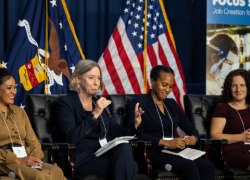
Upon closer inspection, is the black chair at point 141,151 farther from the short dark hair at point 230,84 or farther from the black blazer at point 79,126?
the short dark hair at point 230,84

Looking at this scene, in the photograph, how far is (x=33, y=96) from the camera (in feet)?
9.03

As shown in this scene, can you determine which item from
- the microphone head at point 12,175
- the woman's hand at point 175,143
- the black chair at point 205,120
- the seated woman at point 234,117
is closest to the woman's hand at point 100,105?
the woman's hand at point 175,143

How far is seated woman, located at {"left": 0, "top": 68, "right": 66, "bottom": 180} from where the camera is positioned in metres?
2.01

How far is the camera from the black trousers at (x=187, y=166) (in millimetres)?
2467

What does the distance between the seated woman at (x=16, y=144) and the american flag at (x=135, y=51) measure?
1701mm

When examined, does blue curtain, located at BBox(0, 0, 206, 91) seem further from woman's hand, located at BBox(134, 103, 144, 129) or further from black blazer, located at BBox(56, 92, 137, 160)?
woman's hand, located at BBox(134, 103, 144, 129)

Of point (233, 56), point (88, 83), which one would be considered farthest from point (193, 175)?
point (233, 56)

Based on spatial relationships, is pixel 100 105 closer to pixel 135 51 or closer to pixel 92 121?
pixel 92 121

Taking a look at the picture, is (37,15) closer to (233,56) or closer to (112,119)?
(112,119)

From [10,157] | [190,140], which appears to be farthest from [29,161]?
[190,140]

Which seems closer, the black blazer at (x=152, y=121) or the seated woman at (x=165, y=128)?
the seated woman at (x=165, y=128)

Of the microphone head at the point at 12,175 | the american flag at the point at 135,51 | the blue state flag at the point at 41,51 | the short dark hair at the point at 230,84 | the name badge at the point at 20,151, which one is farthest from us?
the american flag at the point at 135,51

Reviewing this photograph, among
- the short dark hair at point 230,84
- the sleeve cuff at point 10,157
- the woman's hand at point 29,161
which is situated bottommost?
the woman's hand at point 29,161

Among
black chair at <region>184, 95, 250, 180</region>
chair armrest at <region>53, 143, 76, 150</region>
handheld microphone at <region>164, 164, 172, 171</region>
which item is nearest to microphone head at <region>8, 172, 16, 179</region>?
chair armrest at <region>53, 143, 76, 150</region>
